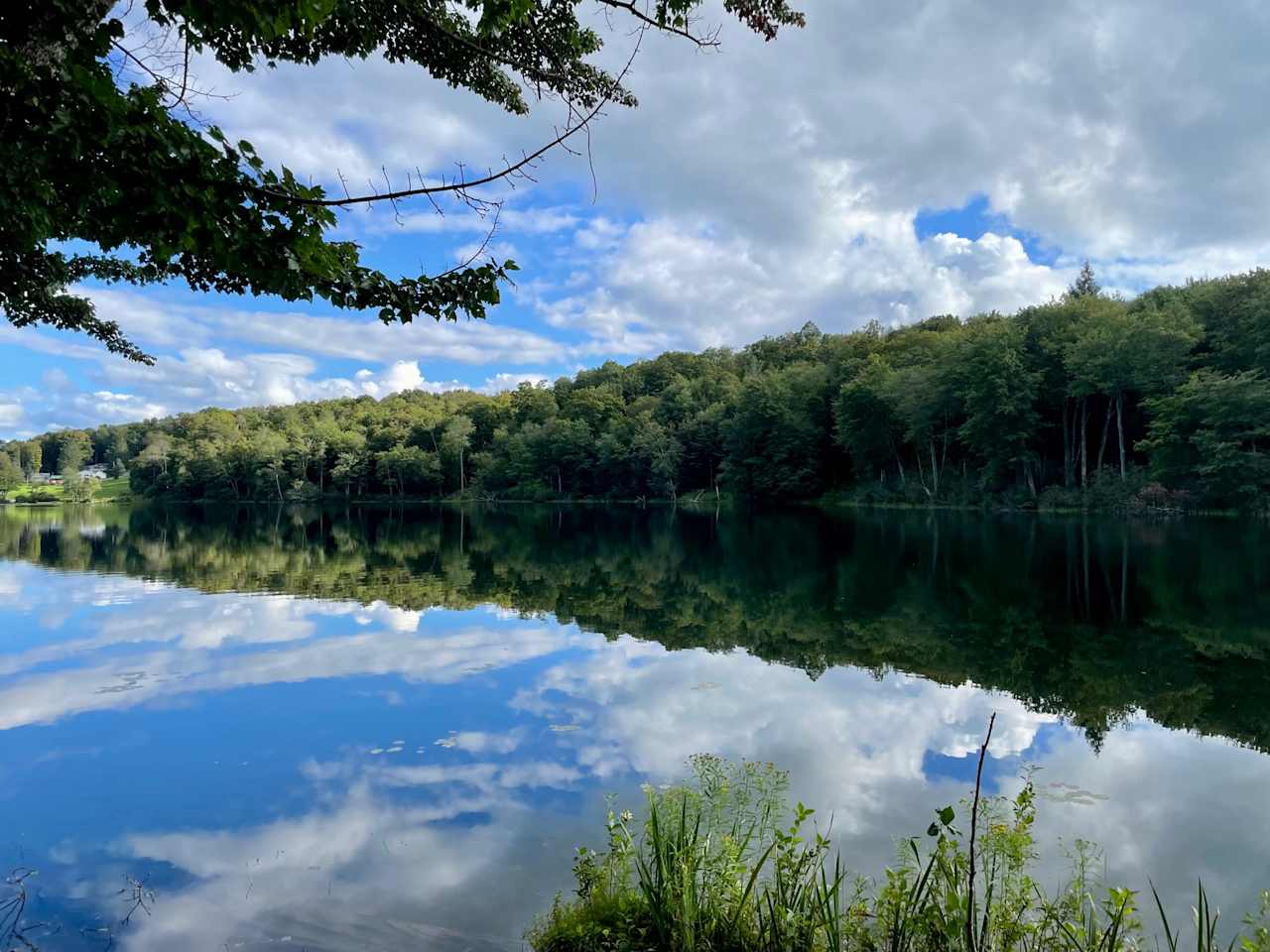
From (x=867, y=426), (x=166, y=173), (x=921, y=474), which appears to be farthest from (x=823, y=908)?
(x=867, y=426)

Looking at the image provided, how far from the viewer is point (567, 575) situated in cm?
2525

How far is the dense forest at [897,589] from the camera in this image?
38.1 ft

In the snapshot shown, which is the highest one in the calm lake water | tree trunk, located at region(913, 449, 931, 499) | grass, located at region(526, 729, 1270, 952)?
tree trunk, located at region(913, 449, 931, 499)

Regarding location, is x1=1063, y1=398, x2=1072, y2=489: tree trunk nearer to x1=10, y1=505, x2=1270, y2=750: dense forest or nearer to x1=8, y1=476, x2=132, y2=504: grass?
x1=10, y1=505, x2=1270, y2=750: dense forest

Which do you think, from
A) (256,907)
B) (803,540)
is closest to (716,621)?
(256,907)

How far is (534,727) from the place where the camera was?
9.67 m

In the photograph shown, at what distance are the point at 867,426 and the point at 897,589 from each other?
49903 millimetres

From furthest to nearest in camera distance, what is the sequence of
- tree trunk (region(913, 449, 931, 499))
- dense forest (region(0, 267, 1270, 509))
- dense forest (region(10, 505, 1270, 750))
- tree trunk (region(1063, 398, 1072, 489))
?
tree trunk (region(913, 449, 931, 499))
tree trunk (region(1063, 398, 1072, 489))
dense forest (region(0, 267, 1270, 509))
dense forest (region(10, 505, 1270, 750))

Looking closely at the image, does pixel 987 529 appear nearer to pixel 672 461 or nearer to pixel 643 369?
pixel 672 461

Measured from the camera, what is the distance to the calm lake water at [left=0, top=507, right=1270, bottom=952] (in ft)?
19.3

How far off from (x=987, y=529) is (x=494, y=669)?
107ft

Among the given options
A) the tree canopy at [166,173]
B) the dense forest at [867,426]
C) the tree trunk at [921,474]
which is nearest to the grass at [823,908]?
the tree canopy at [166,173]

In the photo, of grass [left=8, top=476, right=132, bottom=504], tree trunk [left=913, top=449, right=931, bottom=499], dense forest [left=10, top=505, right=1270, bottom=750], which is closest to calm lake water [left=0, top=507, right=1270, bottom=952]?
dense forest [left=10, top=505, right=1270, bottom=750]

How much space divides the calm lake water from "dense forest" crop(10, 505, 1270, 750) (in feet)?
0.43
